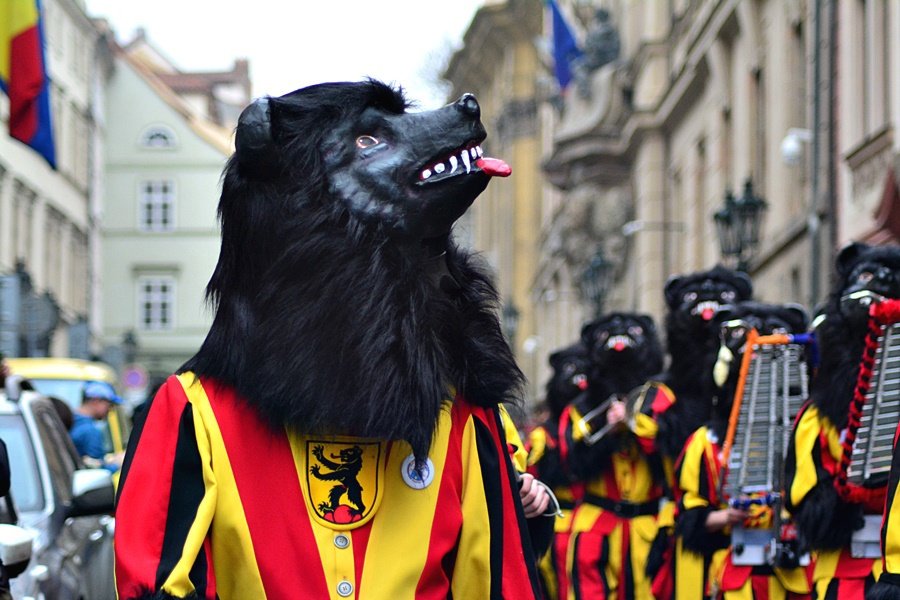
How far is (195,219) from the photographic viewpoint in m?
74.4

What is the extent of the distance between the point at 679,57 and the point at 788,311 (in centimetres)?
2445

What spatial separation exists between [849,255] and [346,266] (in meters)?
3.72

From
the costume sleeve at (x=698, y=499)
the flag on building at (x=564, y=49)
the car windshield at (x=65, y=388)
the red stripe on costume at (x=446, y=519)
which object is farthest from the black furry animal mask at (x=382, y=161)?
the flag on building at (x=564, y=49)

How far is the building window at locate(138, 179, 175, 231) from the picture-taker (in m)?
73.8

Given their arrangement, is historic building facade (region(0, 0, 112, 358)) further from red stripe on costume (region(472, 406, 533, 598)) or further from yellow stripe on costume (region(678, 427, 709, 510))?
red stripe on costume (region(472, 406, 533, 598))

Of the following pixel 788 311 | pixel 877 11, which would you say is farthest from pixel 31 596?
Result: pixel 877 11

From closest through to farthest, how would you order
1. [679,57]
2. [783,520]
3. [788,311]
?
[783,520], [788,311], [679,57]

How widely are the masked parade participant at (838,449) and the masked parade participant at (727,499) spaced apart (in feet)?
3.07

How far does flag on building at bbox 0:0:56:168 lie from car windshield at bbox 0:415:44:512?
7.36m

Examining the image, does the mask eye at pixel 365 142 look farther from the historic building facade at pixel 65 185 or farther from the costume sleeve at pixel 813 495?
the historic building facade at pixel 65 185

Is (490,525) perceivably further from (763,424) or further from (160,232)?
(160,232)

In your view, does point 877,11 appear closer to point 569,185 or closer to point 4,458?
point 4,458

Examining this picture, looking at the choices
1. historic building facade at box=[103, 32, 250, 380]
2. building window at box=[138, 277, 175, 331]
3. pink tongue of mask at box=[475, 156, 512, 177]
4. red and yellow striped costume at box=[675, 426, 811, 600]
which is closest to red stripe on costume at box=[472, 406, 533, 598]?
pink tongue of mask at box=[475, 156, 512, 177]

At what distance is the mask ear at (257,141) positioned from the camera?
439cm
